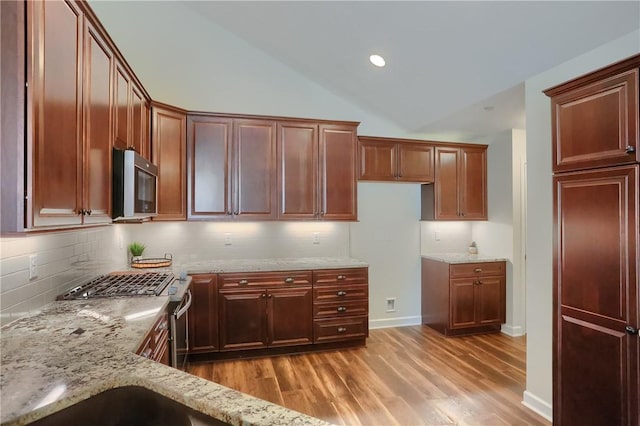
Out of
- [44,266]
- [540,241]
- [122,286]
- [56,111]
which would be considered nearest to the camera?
[56,111]

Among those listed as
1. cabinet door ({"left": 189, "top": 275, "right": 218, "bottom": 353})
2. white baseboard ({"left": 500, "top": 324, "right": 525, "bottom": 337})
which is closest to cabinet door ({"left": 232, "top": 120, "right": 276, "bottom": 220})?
cabinet door ({"left": 189, "top": 275, "right": 218, "bottom": 353})

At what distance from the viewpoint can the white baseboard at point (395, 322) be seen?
4.21 meters

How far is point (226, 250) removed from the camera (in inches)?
146

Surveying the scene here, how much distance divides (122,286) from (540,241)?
117 inches

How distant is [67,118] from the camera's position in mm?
1331

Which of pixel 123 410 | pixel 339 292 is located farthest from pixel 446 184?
pixel 123 410

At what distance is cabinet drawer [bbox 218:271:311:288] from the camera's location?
321 centimetres

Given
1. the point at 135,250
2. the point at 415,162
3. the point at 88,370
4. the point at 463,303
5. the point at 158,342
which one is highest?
the point at 415,162

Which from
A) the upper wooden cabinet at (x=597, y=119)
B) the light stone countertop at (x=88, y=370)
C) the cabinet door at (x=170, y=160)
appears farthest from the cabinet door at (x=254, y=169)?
the upper wooden cabinet at (x=597, y=119)

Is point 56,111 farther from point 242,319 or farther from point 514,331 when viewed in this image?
point 514,331

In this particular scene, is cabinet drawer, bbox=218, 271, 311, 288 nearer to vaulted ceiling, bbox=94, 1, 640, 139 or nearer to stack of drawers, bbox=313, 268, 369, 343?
stack of drawers, bbox=313, 268, 369, 343

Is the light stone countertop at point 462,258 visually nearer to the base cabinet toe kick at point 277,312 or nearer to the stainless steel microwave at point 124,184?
the base cabinet toe kick at point 277,312

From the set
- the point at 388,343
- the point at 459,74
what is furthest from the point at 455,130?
the point at 388,343

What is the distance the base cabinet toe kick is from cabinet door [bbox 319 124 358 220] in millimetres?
672
